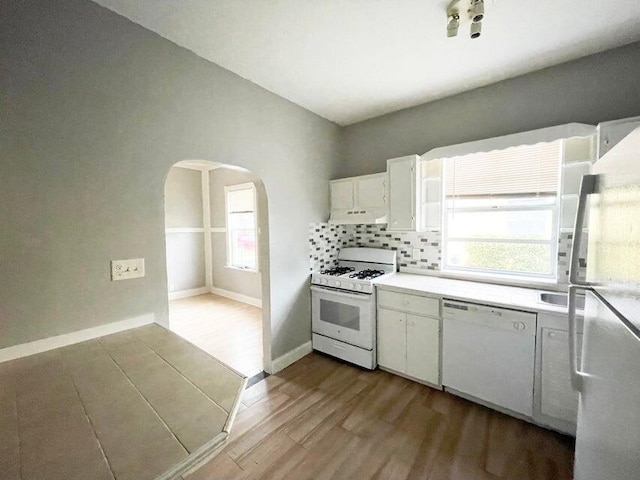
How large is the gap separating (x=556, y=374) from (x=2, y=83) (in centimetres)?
349

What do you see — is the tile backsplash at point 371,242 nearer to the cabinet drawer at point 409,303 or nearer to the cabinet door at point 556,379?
the cabinet drawer at point 409,303

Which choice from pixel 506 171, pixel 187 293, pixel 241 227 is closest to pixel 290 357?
pixel 506 171

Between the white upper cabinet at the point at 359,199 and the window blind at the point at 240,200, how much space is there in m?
2.20

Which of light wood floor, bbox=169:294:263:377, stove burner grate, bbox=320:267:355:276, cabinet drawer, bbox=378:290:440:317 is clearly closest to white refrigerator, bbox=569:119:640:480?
cabinet drawer, bbox=378:290:440:317

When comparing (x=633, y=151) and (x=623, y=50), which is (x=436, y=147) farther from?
(x=633, y=151)

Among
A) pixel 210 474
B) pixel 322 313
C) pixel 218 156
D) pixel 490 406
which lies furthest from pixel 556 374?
pixel 218 156

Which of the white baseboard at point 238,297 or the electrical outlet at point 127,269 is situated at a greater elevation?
the electrical outlet at point 127,269

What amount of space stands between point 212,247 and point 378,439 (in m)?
4.81

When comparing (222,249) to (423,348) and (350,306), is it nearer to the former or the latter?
(350,306)

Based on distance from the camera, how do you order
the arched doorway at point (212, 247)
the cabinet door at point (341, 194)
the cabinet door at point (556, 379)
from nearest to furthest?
1. the cabinet door at point (556, 379)
2. the cabinet door at point (341, 194)
3. the arched doorway at point (212, 247)

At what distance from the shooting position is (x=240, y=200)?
5012 mm

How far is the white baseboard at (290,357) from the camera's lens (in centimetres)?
260

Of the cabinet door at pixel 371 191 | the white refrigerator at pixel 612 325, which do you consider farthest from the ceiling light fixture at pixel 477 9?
the cabinet door at pixel 371 191

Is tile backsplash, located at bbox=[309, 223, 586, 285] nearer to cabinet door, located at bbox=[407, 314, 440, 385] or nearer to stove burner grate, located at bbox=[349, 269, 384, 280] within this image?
stove burner grate, located at bbox=[349, 269, 384, 280]
